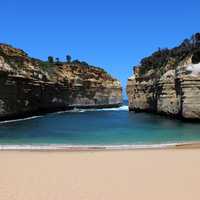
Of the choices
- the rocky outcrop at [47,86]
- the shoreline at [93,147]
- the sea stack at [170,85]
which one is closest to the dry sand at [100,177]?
the shoreline at [93,147]

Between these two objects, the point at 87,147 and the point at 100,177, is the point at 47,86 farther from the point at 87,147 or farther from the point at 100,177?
the point at 100,177

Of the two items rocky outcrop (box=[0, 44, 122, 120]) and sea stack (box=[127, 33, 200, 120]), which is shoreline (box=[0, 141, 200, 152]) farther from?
rocky outcrop (box=[0, 44, 122, 120])

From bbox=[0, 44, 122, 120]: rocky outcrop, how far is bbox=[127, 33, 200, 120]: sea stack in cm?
1320

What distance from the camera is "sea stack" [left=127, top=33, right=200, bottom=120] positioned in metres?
39.0

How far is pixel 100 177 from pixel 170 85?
118 feet

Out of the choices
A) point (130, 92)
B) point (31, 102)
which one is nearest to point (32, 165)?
point (31, 102)

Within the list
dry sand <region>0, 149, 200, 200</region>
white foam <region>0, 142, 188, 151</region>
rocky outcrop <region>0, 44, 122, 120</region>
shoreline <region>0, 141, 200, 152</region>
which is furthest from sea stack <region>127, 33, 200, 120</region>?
dry sand <region>0, 149, 200, 200</region>

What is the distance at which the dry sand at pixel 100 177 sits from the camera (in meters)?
9.93

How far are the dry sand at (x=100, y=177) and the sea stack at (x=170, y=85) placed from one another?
2268cm

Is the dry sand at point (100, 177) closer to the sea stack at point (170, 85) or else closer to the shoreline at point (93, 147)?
the shoreline at point (93, 147)

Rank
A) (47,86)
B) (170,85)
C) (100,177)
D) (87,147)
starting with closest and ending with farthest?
(100,177)
(87,147)
(170,85)
(47,86)

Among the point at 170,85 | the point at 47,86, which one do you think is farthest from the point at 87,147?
the point at 47,86

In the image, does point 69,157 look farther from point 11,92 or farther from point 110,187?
point 11,92

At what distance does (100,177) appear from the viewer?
12031 mm
